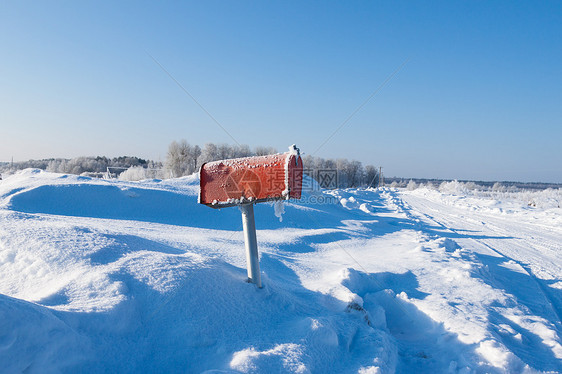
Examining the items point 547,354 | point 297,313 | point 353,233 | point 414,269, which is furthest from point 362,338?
point 353,233

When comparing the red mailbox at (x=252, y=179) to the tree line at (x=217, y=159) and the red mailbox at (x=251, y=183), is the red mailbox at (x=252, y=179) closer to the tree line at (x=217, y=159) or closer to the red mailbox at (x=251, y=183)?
the red mailbox at (x=251, y=183)

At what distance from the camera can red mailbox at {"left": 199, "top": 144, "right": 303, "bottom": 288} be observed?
2.16m

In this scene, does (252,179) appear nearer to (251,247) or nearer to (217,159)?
(251,247)

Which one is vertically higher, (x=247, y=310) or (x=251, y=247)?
(x=251, y=247)

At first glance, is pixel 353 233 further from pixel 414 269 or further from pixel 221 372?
pixel 221 372

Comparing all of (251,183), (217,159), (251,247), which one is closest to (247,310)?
(251,247)

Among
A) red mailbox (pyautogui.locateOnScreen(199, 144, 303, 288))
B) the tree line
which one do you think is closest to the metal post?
red mailbox (pyautogui.locateOnScreen(199, 144, 303, 288))

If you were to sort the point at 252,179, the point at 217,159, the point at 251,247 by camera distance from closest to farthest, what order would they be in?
the point at 252,179 < the point at 251,247 < the point at 217,159

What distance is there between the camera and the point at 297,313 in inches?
98.9

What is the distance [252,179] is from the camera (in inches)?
90.0

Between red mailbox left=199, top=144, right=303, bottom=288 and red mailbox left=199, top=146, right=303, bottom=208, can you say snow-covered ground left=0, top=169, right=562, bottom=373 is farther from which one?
red mailbox left=199, top=146, right=303, bottom=208

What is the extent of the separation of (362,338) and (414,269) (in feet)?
8.94

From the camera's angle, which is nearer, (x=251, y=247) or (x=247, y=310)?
Answer: (x=247, y=310)

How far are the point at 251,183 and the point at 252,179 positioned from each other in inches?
1.2
